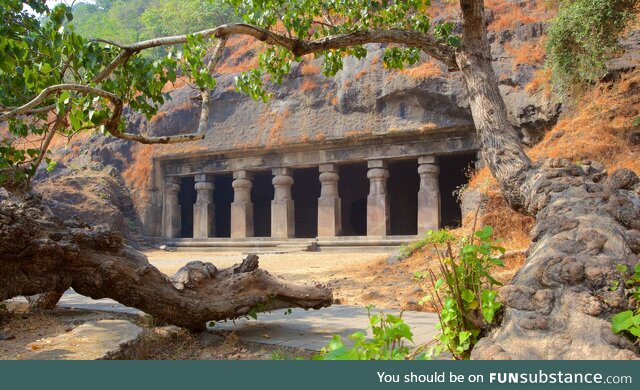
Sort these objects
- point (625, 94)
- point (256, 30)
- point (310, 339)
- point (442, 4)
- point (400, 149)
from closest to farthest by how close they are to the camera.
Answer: point (310, 339), point (256, 30), point (625, 94), point (400, 149), point (442, 4)

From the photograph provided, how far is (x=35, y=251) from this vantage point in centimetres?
435

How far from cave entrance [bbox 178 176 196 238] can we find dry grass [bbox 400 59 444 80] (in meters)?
10.5

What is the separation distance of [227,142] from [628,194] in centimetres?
1475

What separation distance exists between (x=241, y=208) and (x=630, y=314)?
53.7ft

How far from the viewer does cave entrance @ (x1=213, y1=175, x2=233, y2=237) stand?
22.6 m

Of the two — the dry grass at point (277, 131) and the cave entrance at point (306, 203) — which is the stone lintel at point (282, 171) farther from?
the cave entrance at point (306, 203)

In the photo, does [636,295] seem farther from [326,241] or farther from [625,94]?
[326,241]

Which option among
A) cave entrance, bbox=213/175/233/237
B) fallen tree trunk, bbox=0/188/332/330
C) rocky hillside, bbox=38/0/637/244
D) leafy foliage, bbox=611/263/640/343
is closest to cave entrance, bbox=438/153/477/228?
rocky hillside, bbox=38/0/637/244

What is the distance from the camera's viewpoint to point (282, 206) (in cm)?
1752

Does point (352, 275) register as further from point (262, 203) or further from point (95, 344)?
point (262, 203)

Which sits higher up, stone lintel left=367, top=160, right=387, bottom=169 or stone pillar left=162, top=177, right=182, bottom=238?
stone lintel left=367, top=160, right=387, bottom=169

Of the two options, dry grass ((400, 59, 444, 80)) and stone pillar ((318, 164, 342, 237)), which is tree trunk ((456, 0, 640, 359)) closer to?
dry grass ((400, 59, 444, 80))

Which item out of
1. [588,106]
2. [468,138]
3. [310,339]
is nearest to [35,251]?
[310,339]

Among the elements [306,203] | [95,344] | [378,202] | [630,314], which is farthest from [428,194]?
[630,314]
